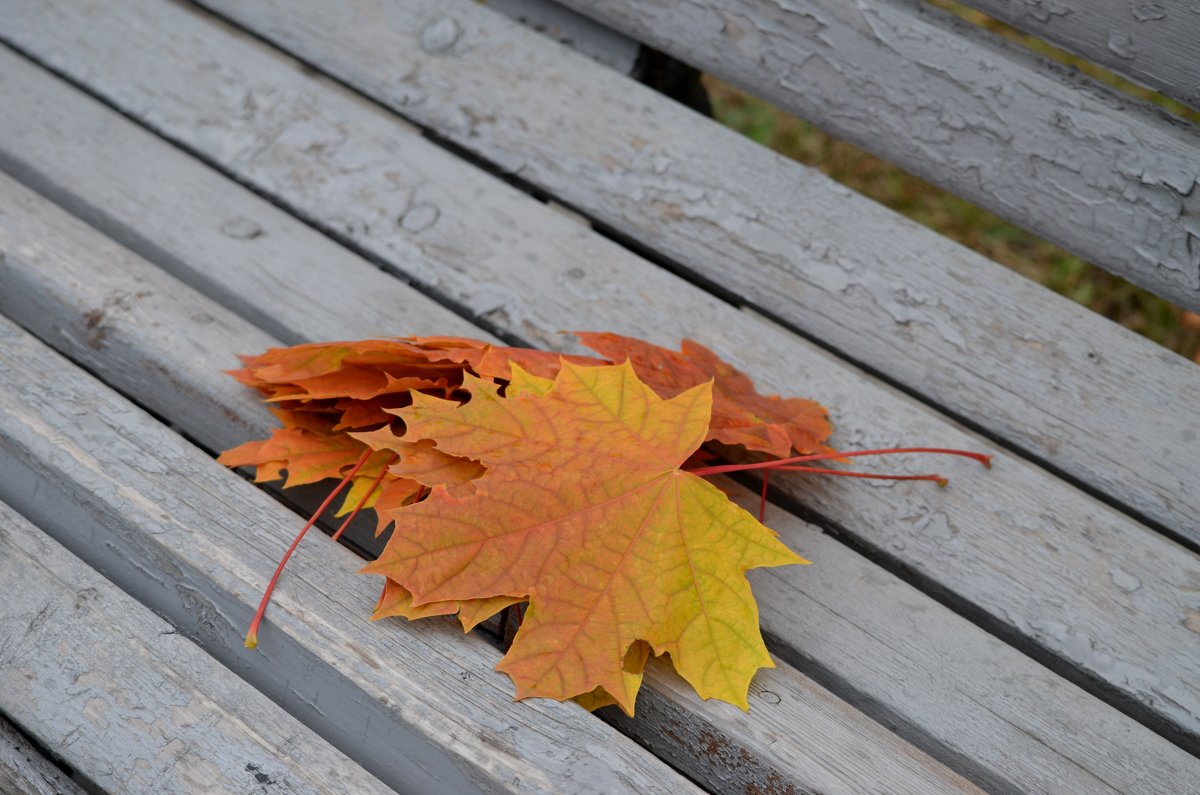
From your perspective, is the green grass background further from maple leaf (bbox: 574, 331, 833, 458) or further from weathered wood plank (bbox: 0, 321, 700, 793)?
weathered wood plank (bbox: 0, 321, 700, 793)

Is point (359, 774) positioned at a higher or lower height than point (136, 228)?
lower

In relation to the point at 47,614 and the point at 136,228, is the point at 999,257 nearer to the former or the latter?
the point at 136,228

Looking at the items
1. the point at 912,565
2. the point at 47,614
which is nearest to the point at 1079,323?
the point at 912,565

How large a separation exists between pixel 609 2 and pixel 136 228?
0.82 meters

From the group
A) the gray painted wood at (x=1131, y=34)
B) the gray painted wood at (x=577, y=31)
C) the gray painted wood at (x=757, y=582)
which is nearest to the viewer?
the gray painted wood at (x=757, y=582)

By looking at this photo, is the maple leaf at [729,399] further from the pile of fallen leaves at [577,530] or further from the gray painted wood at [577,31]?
the gray painted wood at [577,31]

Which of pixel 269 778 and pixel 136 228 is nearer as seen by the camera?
pixel 269 778

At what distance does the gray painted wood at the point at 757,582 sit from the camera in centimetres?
107

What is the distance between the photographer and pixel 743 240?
1536mm

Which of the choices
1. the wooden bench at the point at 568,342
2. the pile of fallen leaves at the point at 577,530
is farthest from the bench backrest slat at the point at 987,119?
the pile of fallen leaves at the point at 577,530

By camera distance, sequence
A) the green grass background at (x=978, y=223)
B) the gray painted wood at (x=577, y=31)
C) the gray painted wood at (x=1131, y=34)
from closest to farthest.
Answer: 1. the gray painted wood at (x=1131, y=34)
2. the gray painted wood at (x=577, y=31)
3. the green grass background at (x=978, y=223)

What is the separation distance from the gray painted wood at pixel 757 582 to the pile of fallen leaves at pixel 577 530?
0.11m

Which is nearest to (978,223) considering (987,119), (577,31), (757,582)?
(987,119)

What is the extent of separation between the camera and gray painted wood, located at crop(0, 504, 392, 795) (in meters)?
0.95
